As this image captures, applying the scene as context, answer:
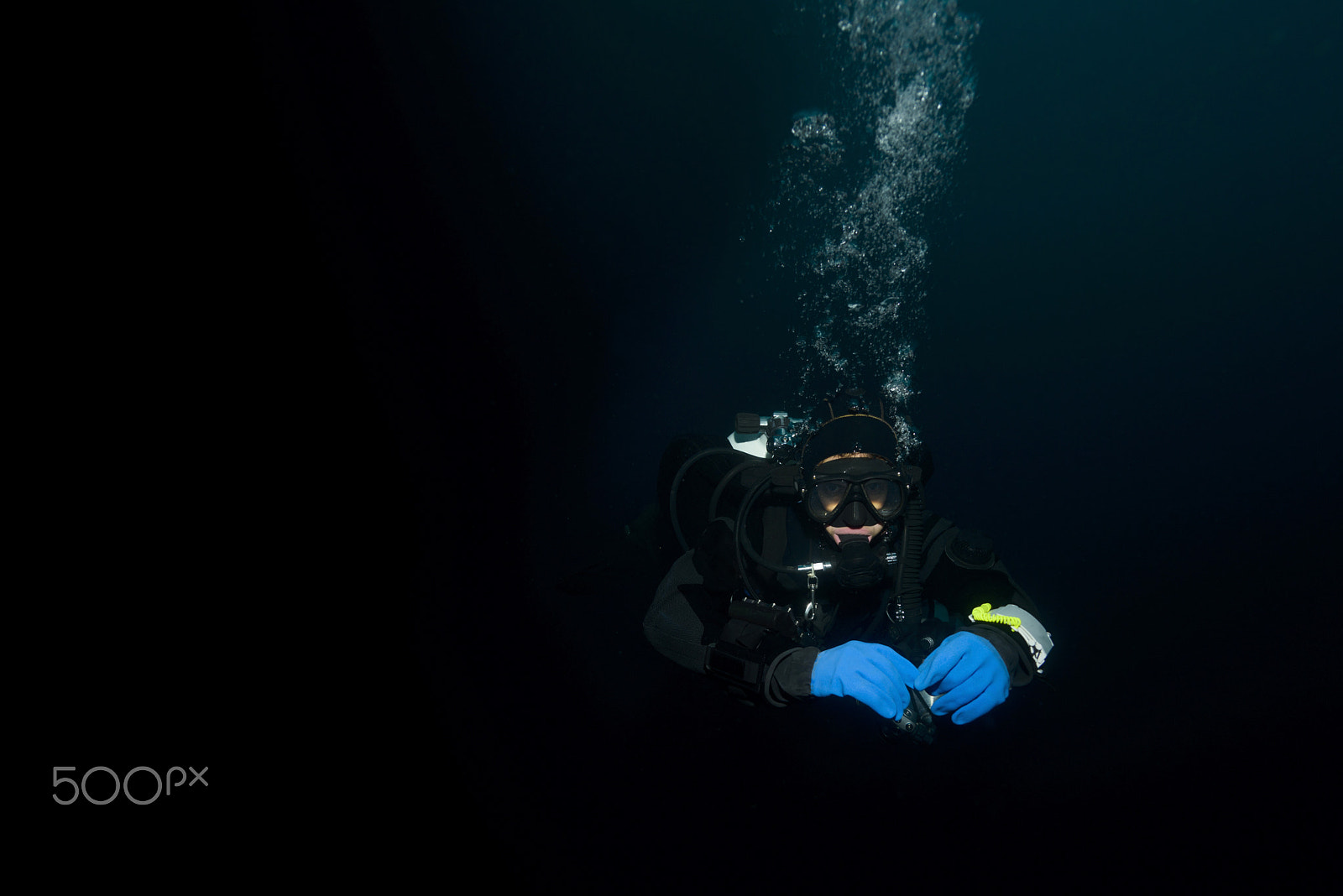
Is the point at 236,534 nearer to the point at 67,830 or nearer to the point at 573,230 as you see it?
the point at 67,830

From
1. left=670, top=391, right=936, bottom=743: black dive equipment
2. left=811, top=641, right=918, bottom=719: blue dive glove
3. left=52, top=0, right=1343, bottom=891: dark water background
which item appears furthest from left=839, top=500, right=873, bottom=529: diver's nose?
left=52, top=0, right=1343, bottom=891: dark water background

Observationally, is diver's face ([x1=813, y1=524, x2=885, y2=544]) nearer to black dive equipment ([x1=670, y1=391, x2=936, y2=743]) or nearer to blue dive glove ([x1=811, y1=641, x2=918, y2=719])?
black dive equipment ([x1=670, y1=391, x2=936, y2=743])

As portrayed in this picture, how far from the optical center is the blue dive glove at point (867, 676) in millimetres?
2016

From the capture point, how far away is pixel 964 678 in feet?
6.77

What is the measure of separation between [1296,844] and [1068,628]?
3069 mm

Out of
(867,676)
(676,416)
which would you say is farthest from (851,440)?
(676,416)

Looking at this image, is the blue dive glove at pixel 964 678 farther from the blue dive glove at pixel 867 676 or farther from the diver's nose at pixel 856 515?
the diver's nose at pixel 856 515

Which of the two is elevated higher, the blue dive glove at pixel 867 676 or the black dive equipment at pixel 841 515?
the black dive equipment at pixel 841 515

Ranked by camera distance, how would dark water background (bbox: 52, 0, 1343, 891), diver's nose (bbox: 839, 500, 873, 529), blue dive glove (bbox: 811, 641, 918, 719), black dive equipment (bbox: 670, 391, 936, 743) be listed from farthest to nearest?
dark water background (bbox: 52, 0, 1343, 891) < diver's nose (bbox: 839, 500, 873, 529) < black dive equipment (bbox: 670, 391, 936, 743) < blue dive glove (bbox: 811, 641, 918, 719)

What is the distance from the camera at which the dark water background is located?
3807 mm

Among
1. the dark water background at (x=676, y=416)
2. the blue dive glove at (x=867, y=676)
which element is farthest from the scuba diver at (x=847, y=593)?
the dark water background at (x=676, y=416)

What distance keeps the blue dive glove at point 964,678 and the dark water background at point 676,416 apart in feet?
7.33

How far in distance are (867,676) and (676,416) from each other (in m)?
6.89

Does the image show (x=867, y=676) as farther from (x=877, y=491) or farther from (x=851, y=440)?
(x=851, y=440)
